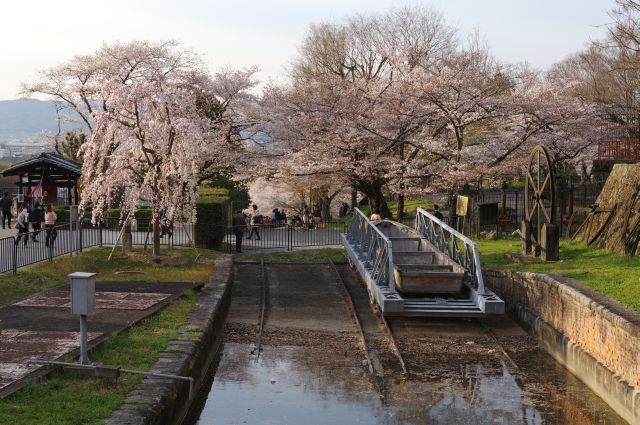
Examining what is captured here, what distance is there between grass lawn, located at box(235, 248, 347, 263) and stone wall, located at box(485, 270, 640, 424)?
10790 mm

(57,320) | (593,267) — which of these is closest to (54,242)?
(57,320)

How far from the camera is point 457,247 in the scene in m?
19.0

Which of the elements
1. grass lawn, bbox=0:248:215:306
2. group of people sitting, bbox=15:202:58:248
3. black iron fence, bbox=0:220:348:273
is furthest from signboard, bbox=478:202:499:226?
group of people sitting, bbox=15:202:58:248

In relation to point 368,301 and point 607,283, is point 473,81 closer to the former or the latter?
point 368,301

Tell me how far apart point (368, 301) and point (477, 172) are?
1210 centimetres

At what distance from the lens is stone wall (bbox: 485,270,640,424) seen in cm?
1091

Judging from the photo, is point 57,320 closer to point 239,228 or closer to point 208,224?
point 208,224

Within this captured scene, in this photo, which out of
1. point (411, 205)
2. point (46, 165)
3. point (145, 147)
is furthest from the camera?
point (411, 205)

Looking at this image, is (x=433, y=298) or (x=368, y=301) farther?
(x=368, y=301)

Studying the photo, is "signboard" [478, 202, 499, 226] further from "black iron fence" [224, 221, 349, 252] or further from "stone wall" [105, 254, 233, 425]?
"stone wall" [105, 254, 233, 425]

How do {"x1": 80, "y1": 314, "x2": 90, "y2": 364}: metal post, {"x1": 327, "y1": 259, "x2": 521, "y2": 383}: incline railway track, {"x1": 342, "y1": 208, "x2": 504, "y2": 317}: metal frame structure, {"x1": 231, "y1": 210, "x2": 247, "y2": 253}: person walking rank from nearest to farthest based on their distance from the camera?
{"x1": 80, "y1": 314, "x2": 90, "y2": 364}: metal post < {"x1": 327, "y1": 259, "x2": 521, "y2": 383}: incline railway track < {"x1": 342, "y1": 208, "x2": 504, "y2": 317}: metal frame structure < {"x1": 231, "y1": 210, "x2": 247, "y2": 253}: person walking

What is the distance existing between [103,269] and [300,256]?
336 inches

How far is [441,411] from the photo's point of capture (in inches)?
441

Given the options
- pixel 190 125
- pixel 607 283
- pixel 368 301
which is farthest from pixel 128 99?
pixel 607 283
